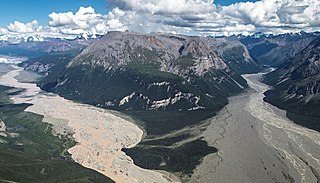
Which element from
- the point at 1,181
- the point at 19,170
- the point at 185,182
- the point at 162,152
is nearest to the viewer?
the point at 1,181

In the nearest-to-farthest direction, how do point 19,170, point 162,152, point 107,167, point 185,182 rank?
point 19,170
point 185,182
point 107,167
point 162,152

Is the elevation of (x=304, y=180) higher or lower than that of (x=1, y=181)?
lower

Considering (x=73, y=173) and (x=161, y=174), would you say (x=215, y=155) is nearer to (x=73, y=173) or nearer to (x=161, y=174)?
(x=161, y=174)

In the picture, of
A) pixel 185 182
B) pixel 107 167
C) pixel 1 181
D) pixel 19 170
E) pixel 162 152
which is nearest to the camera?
pixel 1 181

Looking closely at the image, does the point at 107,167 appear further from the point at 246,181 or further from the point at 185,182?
the point at 246,181

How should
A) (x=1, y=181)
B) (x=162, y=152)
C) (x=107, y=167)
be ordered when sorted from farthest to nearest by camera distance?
(x=162, y=152) < (x=107, y=167) < (x=1, y=181)

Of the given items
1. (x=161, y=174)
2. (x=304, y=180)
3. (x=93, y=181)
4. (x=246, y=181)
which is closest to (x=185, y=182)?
(x=161, y=174)

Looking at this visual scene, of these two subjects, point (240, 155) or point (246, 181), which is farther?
point (240, 155)

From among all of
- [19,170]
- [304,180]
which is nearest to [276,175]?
[304,180]

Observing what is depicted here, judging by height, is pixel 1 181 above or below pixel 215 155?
above

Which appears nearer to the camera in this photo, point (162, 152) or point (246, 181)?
point (246, 181)
